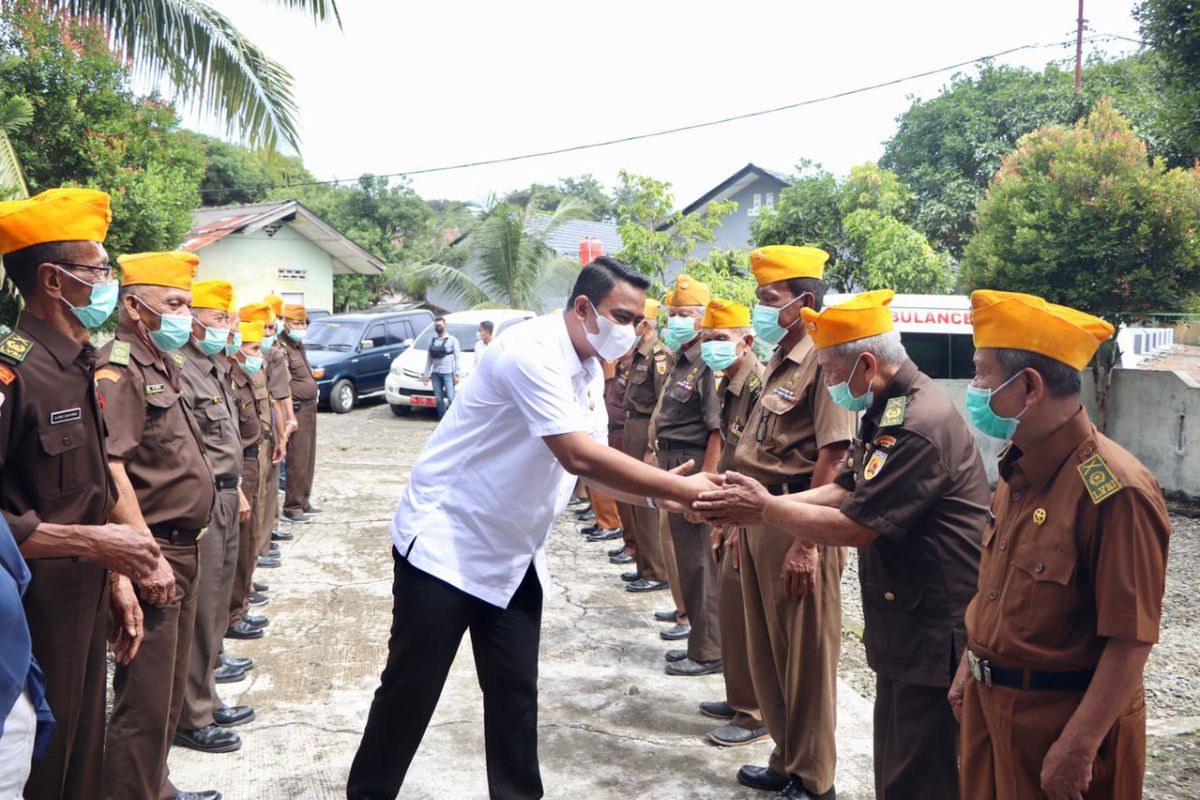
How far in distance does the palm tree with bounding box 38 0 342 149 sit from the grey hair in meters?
7.27

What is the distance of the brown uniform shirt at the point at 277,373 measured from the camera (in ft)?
27.7

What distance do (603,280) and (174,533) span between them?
6.12 ft

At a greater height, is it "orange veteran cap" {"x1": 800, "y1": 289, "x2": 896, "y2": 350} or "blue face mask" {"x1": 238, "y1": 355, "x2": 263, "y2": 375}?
"orange veteran cap" {"x1": 800, "y1": 289, "x2": 896, "y2": 350}

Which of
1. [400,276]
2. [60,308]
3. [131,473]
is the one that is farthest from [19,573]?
[400,276]

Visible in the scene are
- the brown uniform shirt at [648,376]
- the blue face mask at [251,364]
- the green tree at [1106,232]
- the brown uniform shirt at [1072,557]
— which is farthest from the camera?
the green tree at [1106,232]

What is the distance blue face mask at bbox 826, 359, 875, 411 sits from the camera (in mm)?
3211

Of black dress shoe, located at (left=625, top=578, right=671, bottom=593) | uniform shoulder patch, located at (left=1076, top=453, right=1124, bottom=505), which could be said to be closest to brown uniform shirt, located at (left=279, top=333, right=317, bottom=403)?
black dress shoe, located at (left=625, top=578, right=671, bottom=593)

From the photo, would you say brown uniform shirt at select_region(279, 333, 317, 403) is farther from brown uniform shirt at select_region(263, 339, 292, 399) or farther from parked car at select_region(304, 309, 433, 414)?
parked car at select_region(304, 309, 433, 414)

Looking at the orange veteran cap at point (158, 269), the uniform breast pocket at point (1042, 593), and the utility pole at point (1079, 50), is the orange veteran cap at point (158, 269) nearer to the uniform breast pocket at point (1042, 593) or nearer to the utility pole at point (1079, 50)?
the uniform breast pocket at point (1042, 593)

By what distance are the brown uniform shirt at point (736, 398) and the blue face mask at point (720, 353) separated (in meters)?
0.07

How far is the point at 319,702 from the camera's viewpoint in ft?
16.3

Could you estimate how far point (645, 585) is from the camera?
7.29m

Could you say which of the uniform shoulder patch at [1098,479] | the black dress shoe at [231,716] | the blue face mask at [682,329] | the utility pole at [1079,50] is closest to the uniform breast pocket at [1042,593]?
the uniform shoulder patch at [1098,479]

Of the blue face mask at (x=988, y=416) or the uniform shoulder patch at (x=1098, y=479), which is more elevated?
the blue face mask at (x=988, y=416)
